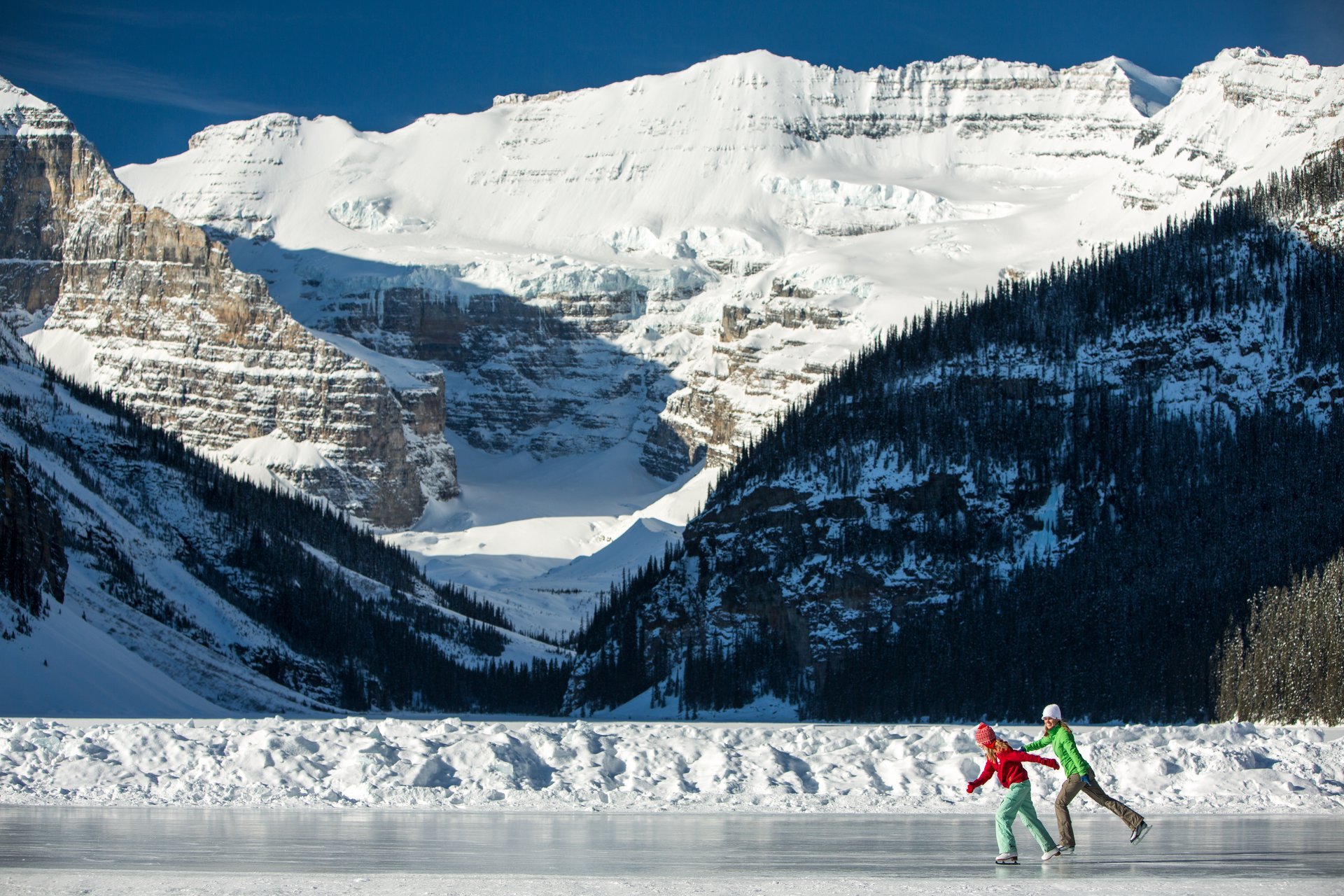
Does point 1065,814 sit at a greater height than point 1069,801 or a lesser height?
lesser

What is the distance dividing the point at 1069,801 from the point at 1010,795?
2104 mm

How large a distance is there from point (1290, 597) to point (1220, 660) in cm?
903

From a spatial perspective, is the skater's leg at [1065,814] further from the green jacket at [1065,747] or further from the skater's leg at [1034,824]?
the skater's leg at [1034,824]

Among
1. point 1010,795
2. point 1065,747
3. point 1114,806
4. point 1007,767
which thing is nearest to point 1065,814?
point 1114,806

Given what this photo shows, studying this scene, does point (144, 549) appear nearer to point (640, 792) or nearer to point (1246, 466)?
point (1246, 466)

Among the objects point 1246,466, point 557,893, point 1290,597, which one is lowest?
point 557,893

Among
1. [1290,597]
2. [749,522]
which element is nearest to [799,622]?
[749,522]

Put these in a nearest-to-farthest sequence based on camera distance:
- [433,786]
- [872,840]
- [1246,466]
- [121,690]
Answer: [872,840], [433,786], [121,690], [1246,466]

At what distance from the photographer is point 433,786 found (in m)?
51.3

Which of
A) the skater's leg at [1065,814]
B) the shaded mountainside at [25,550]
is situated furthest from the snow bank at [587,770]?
the shaded mountainside at [25,550]

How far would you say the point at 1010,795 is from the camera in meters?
38.3

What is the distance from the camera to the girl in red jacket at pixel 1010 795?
38.1 meters

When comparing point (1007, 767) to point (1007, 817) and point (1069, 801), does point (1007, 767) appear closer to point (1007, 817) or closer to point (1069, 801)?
point (1007, 817)

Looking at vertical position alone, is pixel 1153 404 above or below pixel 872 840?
above
